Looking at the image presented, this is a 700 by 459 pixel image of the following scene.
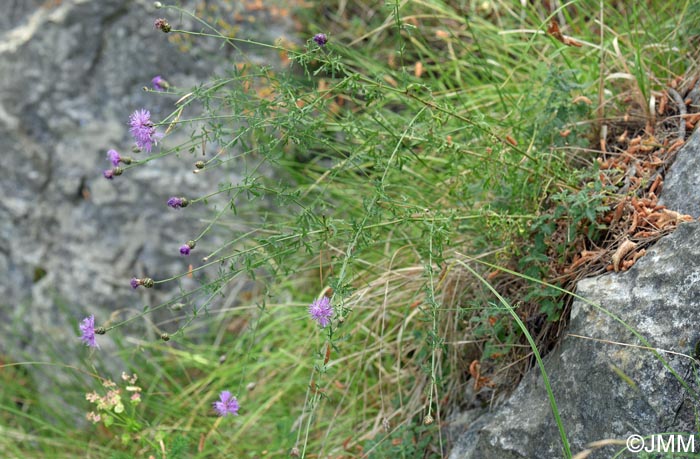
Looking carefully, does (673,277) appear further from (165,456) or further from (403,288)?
(165,456)

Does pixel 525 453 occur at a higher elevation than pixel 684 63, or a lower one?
lower

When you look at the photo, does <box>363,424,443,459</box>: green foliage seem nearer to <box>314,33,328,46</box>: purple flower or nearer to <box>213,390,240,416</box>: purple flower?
<box>213,390,240,416</box>: purple flower

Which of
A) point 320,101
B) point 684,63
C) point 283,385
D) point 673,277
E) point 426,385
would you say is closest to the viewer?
point 673,277

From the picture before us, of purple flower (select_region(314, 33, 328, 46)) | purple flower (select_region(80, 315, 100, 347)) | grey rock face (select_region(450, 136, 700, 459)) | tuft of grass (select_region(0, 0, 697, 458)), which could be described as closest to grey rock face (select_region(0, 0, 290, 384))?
tuft of grass (select_region(0, 0, 697, 458))

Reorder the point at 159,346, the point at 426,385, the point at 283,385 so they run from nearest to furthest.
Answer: the point at 426,385, the point at 283,385, the point at 159,346

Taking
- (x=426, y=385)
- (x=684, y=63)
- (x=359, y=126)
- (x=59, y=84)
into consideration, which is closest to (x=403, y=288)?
(x=426, y=385)

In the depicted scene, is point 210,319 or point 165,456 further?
point 210,319
